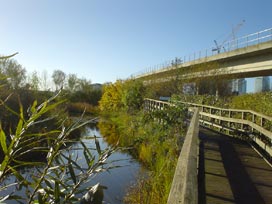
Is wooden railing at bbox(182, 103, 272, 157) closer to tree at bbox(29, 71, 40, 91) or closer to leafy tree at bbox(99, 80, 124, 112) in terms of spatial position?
tree at bbox(29, 71, 40, 91)

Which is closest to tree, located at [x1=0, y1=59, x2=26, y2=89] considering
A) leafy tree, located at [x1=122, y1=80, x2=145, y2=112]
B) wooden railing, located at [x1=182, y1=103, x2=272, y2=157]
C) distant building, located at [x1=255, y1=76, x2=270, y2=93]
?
wooden railing, located at [x1=182, y1=103, x2=272, y2=157]

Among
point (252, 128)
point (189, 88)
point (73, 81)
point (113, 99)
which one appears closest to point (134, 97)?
point (189, 88)

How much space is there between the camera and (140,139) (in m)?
16.6

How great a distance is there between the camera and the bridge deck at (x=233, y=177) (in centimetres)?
488

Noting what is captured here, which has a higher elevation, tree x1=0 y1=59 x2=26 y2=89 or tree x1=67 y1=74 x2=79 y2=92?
tree x1=67 y1=74 x2=79 y2=92

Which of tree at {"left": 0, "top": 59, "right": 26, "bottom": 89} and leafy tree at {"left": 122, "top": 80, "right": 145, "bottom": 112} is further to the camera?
leafy tree at {"left": 122, "top": 80, "right": 145, "bottom": 112}

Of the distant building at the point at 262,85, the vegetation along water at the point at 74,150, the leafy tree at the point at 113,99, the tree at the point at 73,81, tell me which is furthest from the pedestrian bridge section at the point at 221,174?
the tree at the point at 73,81

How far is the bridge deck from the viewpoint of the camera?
4.88 m

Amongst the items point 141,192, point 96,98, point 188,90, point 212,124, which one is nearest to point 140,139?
point 212,124

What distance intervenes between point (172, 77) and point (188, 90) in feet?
13.3

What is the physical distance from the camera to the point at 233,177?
20.3 ft

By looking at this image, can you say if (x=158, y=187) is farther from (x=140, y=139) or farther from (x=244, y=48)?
(x=244, y=48)

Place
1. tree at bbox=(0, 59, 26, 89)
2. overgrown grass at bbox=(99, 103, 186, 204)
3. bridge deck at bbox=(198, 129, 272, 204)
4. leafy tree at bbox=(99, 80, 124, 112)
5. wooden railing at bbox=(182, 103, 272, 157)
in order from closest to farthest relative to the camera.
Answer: tree at bbox=(0, 59, 26, 89) < bridge deck at bbox=(198, 129, 272, 204) < overgrown grass at bbox=(99, 103, 186, 204) < wooden railing at bbox=(182, 103, 272, 157) < leafy tree at bbox=(99, 80, 124, 112)

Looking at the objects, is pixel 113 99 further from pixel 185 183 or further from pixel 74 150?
pixel 185 183
